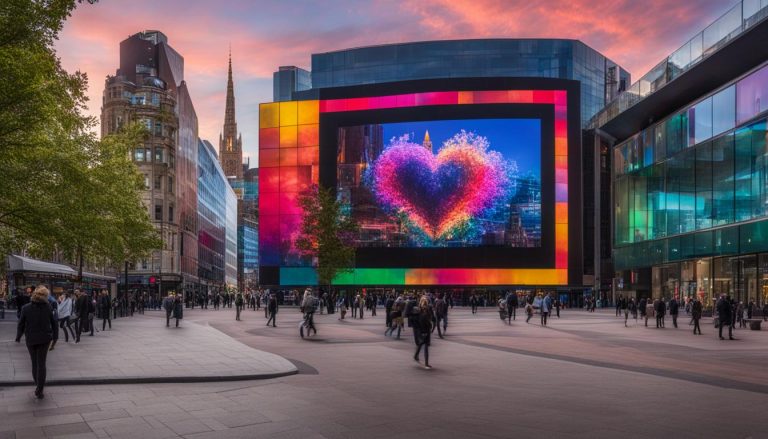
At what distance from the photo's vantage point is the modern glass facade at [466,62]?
106 meters

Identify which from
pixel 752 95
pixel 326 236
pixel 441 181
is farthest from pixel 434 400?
pixel 441 181

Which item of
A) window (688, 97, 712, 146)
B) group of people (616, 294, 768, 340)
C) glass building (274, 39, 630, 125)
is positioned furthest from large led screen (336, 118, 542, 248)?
glass building (274, 39, 630, 125)

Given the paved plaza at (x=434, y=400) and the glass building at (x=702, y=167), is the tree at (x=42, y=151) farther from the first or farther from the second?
the glass building at (x=702, y=167)

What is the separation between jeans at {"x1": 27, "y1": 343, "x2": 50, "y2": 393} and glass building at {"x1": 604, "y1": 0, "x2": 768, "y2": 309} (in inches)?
1664

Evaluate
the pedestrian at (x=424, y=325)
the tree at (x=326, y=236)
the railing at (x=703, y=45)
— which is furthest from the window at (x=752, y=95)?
the pedestrian at (x=424, y=325)

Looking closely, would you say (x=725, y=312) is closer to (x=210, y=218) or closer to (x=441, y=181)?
(x=441, y=181)

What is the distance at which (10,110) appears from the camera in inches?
910

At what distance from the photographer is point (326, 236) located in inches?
2692

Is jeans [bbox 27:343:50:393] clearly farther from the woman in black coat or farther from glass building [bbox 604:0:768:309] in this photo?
glass building [bbox 604:0:768:309]

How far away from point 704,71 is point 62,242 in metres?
42.8

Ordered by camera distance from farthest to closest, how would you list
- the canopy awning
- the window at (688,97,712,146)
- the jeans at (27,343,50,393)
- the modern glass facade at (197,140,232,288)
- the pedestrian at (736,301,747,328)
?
1. the modern glass facade at (197,140,232,288)
2. the window at (688,97,712,146)
3. the canopy awning
4. the pedestrian at (736,301,747,328)
5. the jeans at (27,343,50,393)

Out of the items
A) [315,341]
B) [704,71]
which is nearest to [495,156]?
[704,71]

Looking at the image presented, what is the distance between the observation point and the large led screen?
80.6 metres

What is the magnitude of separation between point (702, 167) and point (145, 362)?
4678 centimetres
